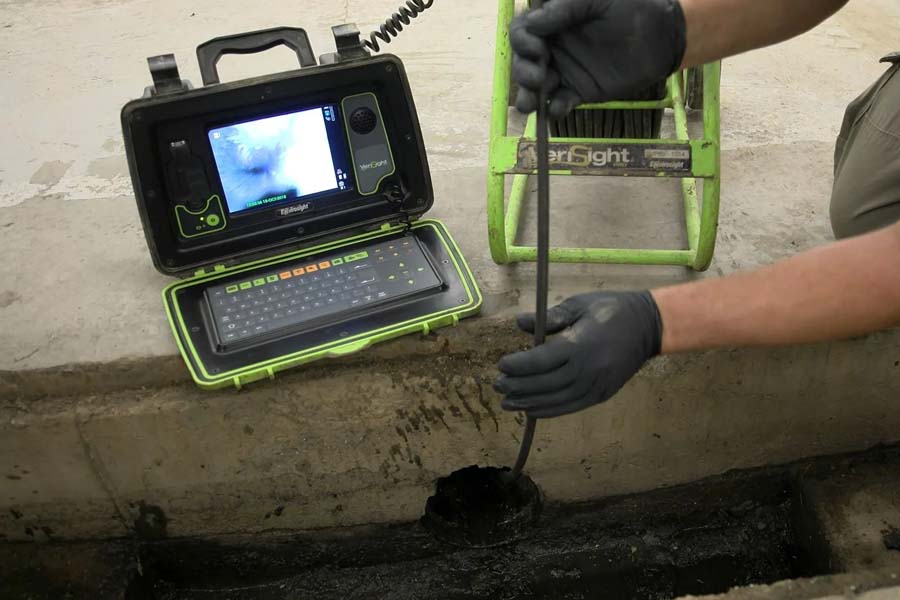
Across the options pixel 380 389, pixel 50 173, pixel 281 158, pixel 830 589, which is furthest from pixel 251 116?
pixel 830 589

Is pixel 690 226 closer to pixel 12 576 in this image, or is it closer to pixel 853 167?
pixel 853 167

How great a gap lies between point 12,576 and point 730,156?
5.80 ft

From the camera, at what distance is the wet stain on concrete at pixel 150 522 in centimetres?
155

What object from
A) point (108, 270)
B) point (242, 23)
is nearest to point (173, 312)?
point (108, 270)

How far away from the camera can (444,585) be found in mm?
1705

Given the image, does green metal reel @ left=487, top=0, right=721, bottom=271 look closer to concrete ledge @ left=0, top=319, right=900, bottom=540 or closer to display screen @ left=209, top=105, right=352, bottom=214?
concrete ledge @ left=0, top=319, right=900, bottom=540

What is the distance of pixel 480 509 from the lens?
1710 mm

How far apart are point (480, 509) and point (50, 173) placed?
4.04ft

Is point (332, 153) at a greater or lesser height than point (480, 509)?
greater

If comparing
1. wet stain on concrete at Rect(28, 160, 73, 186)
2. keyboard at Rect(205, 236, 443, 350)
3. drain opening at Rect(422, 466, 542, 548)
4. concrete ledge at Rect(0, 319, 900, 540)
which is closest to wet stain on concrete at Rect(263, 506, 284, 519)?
concrete ledge at Rect(0, 319, 900, 540)

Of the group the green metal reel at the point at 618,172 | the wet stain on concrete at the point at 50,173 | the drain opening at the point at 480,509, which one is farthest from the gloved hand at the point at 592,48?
the wet stain on concrete at the point at 50,173

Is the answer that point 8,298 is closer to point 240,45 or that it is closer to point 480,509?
point 240,45

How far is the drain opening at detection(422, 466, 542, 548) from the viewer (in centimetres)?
168

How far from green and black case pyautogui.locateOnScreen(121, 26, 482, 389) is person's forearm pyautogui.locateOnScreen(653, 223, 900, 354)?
0.40 m
